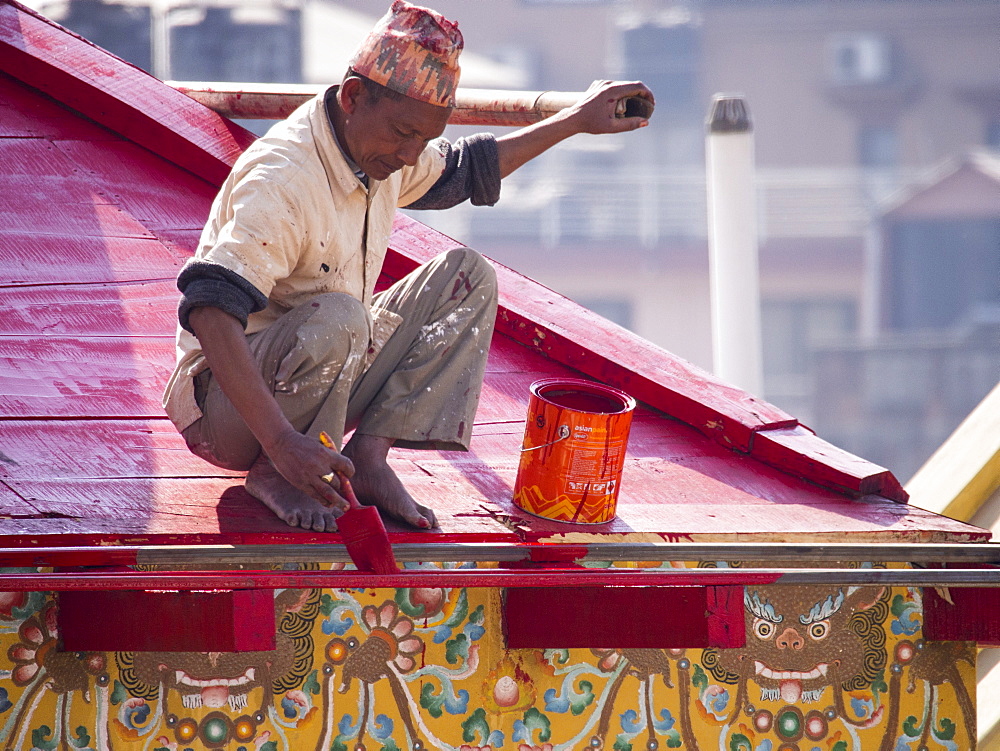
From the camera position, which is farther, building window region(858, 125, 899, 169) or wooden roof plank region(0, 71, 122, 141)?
building window region(858, 125, 899, 169)

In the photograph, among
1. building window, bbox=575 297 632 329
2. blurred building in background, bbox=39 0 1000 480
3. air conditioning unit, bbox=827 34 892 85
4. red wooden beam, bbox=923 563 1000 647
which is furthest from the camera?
air conditioning unit, bbox=827 34 892 85

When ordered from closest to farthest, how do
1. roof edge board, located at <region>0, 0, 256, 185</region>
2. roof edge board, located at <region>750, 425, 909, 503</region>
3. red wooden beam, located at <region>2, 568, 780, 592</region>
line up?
red wooden beam, located at <region>2, 568, 780, 592</region> → roof edge board, located at <region>750, 425, 909, 503</region> → roof edge board, located at <region>0, 0, 256, 185</region>

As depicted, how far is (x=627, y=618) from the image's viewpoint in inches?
99.9

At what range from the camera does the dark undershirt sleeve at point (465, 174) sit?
113 inches

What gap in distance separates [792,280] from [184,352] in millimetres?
29685

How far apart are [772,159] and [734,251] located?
29508 mm

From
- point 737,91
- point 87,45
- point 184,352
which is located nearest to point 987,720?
point 184,352

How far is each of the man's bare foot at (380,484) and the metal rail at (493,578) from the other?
13 cm

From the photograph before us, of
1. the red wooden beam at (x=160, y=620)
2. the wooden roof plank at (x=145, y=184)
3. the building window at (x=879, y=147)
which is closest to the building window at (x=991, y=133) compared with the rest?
the building window at (x=879, y=147)

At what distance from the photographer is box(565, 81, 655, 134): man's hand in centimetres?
279

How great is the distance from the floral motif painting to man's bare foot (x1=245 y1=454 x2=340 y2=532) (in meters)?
0.21

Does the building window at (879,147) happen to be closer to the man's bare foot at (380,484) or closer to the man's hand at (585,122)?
the man's hand at (585,122)

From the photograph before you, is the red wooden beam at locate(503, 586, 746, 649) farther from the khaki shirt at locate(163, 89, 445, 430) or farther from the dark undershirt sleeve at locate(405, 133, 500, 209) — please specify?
the dark undershirt sleeve at locate(405, 133, 500, 209)

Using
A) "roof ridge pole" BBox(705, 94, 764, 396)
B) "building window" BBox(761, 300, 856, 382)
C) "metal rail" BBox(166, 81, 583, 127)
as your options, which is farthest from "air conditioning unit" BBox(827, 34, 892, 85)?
"metal rail" BBox(166, 81, 583, 127)
